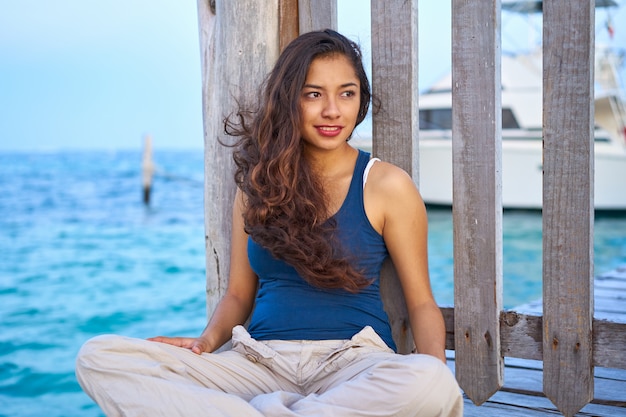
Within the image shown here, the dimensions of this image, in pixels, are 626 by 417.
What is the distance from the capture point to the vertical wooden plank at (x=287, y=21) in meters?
2.55

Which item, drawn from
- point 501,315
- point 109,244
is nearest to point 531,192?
point 109,244

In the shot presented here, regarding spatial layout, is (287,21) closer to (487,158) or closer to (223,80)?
(223,80)

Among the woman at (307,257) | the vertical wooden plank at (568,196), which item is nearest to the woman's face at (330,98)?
the woman at (307,257)

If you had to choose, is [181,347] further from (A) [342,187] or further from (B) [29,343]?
(B) [29,343]

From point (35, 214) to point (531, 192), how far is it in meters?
12.9

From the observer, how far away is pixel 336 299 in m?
2.28

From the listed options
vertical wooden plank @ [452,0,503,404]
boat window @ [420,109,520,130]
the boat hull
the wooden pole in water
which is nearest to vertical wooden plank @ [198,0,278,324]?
vertical wooden plank @ [452,0,503,404]

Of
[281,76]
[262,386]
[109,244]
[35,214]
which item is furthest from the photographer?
[35,214]

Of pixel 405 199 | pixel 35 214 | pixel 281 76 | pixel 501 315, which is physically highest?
pixel 281 76

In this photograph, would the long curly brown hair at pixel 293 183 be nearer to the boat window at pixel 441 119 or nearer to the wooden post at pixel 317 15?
the wooden post at pixel 317 15

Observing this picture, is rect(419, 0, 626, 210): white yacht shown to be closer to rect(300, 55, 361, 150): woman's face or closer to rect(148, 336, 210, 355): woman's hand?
rect(300, 55, 361, 150): woman's face

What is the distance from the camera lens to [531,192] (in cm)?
1781

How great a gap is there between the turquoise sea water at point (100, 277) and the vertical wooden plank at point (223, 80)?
2991mm

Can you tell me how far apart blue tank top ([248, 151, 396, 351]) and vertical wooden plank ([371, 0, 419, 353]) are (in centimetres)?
13
